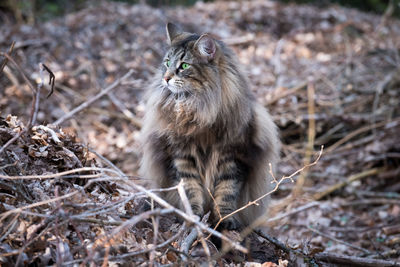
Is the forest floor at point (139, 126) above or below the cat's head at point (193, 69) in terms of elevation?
below

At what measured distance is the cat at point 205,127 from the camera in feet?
11.3

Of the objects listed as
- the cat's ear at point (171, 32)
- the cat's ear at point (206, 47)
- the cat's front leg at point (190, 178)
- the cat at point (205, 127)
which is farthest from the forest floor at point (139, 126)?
the cat's ear at point (206, 47)

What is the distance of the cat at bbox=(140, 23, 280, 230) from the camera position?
345 centimetres

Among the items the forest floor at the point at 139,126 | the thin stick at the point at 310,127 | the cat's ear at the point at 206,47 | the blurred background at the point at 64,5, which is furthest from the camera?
the blurred background at the point at 64,5

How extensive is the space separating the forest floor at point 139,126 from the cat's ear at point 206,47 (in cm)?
120

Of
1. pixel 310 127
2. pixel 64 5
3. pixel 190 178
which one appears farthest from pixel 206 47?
pixel 64 5

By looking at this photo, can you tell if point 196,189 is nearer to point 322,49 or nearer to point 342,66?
point 342,66

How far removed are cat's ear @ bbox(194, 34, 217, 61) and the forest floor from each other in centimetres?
120

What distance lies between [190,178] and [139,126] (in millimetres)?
3785

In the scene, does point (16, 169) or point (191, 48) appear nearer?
point (16, 169)

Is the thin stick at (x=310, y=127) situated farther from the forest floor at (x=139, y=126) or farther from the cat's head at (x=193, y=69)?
the cat's head at (x=193, y=69)

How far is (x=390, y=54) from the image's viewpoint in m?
8.30

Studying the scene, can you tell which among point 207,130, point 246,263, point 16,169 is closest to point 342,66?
point 207,130

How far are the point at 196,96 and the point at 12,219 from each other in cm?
172
